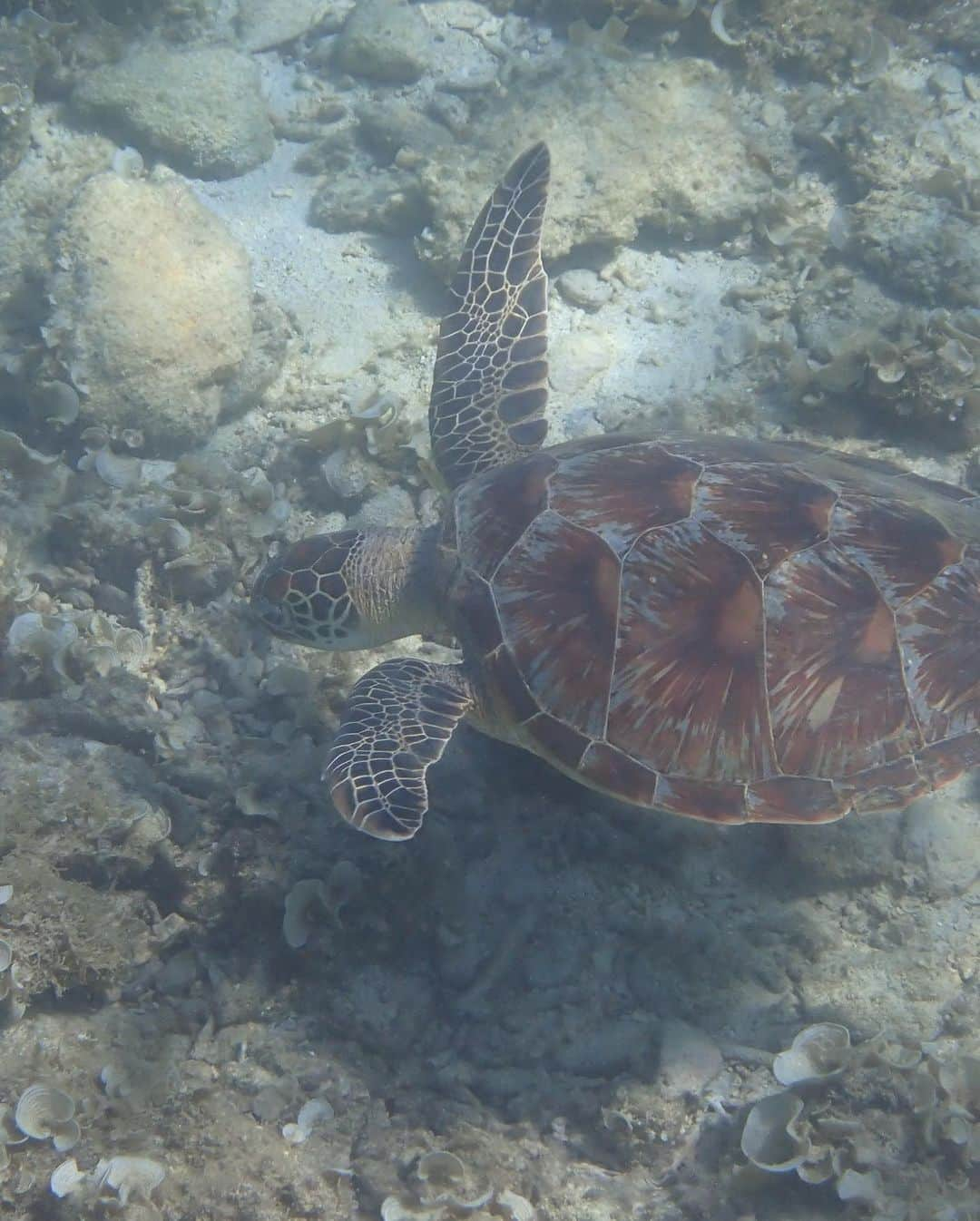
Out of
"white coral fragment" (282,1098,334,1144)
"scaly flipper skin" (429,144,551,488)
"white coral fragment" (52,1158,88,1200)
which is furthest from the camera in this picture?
"scaly flipper skin" (429,144,551,488)

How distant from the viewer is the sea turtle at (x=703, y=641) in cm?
219

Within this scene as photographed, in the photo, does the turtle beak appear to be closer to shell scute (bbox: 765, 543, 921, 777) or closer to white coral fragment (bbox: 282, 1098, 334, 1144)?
white coral fragment (bbox: 282, 1098, 334, 1144)

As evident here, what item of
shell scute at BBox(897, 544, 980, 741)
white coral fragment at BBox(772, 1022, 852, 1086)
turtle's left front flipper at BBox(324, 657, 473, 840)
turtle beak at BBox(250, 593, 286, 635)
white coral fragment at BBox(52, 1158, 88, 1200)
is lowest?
white coral fragment at BBox(52, 1158, 88, 1200)

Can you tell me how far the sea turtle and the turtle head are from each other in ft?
0.86

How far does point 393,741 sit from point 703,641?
3.29ft

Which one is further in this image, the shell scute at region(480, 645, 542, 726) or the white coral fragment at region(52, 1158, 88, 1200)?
the shell scute at region(480, 645, 542, 726)

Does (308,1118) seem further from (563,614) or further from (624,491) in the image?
(624,491)

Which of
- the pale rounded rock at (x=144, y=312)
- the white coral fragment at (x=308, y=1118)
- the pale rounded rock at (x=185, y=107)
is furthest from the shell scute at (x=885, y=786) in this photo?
the pale rounded rock at (x=185, y=107)

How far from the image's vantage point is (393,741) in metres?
2.38

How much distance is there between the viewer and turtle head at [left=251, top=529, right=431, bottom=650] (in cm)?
291

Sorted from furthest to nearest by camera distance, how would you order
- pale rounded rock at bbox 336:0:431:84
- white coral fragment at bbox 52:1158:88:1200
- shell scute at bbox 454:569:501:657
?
1. pale rounded rock at bbox 336:0:431:84
2. shell scute at bbox 454:569:501:657
3. white coral fragment at bbox 52:1158:88:1200

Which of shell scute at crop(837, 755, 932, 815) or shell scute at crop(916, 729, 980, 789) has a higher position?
shell scute at crop(916, 729, 980, 789)

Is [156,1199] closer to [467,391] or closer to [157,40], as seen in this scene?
[467,391]

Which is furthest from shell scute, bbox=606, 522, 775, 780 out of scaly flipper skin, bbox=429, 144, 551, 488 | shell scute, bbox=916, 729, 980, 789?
scaly flipper skin, bbox=429, 144, 551, 488
